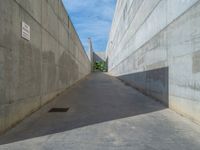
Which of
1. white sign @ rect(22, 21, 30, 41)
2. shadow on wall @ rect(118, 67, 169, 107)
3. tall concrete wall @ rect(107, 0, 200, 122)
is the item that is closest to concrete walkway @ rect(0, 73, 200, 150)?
tall concrete wall @ rect(107, 0, 200, 122)

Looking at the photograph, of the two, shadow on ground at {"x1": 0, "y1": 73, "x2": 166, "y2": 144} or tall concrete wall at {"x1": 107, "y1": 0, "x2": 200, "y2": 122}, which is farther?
tall concrete wall at {"x1": 107, "y1": 0, "x2": 200, "y2": 122}

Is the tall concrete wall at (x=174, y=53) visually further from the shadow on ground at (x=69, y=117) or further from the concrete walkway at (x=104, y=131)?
the shadow on ground at (x=69, y=117)

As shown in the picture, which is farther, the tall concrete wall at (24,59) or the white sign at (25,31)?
the white sign at (25,31)

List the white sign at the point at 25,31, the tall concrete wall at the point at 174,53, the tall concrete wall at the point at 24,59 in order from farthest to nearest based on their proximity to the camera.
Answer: the white sign at the point at 25,31, the tall concrete wall at the point at 174,53, the tall concrete wall at the point at 24,59

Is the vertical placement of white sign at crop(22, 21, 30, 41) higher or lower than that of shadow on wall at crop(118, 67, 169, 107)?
higher

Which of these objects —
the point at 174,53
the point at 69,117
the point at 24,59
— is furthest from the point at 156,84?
the point at 24,59

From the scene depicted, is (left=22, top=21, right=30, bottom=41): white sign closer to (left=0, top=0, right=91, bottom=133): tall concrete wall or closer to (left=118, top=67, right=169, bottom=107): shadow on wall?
(left=0, top=0, right=91, bottom=133): tall concrete wall

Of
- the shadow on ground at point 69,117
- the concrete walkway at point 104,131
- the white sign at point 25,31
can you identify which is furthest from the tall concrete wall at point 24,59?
the concrete walkway at point 104,131

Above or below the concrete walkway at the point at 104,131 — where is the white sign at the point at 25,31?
above

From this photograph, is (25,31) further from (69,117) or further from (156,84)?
(156,84)

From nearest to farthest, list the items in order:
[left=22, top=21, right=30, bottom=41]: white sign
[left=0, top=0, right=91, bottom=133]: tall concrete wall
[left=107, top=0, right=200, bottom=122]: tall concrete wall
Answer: [left=0, top=0, right=91, bottom=133]: tall concrete wall < [left=107, top=0, right=200, bottom=122]: tall concrete wall < [left=22, top=21, right=30, bottom=41]: white sign

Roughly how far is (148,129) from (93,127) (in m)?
1.03

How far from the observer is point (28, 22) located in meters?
5.00

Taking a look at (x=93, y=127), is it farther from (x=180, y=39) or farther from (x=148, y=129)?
(x=180, y=39)
